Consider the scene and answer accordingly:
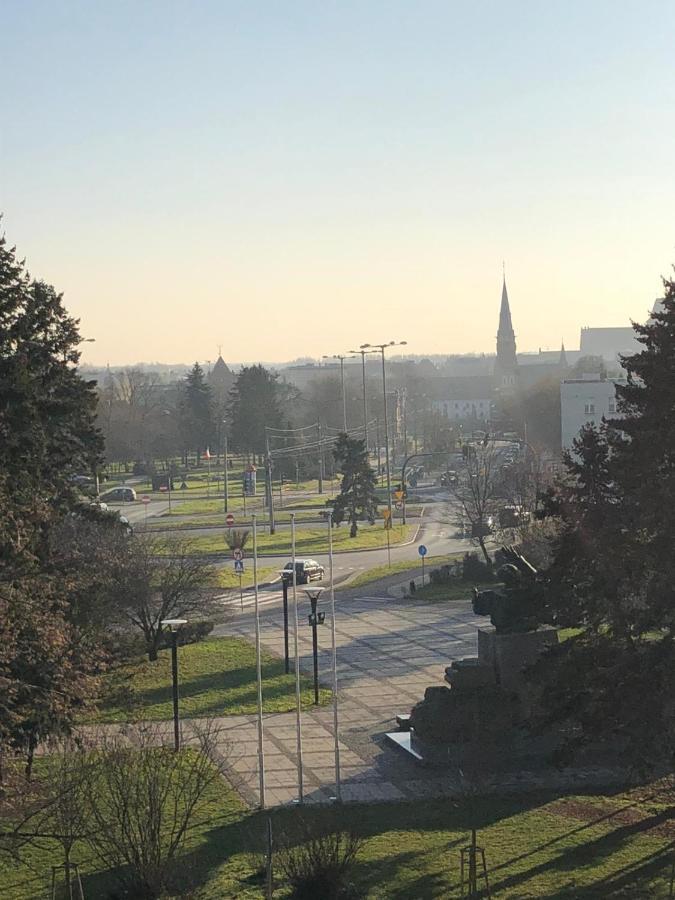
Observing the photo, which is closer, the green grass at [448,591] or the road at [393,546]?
the green grass at [448,591]

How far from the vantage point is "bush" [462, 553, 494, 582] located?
4334 centimetres

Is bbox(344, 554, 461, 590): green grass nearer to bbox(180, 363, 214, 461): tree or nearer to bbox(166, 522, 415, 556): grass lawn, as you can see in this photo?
bbox(166, 522, 415, 556): grass lawn

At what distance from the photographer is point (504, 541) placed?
153 ft

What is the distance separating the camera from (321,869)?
14.4 m

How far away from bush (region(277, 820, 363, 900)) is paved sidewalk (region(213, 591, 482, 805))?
4924mm

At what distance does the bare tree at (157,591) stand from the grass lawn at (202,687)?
3.48 ft

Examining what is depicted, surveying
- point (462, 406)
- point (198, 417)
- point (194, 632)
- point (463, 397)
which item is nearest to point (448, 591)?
point (194, 632)

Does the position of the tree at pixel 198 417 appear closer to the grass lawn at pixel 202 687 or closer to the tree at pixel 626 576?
the grass lawn at pixel 202 687

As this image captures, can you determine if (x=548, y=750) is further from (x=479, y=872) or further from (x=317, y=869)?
Result: (x=317, y=869)

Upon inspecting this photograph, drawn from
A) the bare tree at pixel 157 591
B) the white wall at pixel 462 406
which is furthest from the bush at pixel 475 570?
the white wall at pixel 462 406

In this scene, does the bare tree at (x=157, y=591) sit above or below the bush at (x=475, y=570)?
above

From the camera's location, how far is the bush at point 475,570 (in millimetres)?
43344

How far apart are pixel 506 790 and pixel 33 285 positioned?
17711mm

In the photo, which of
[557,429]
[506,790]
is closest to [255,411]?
[557,429]
